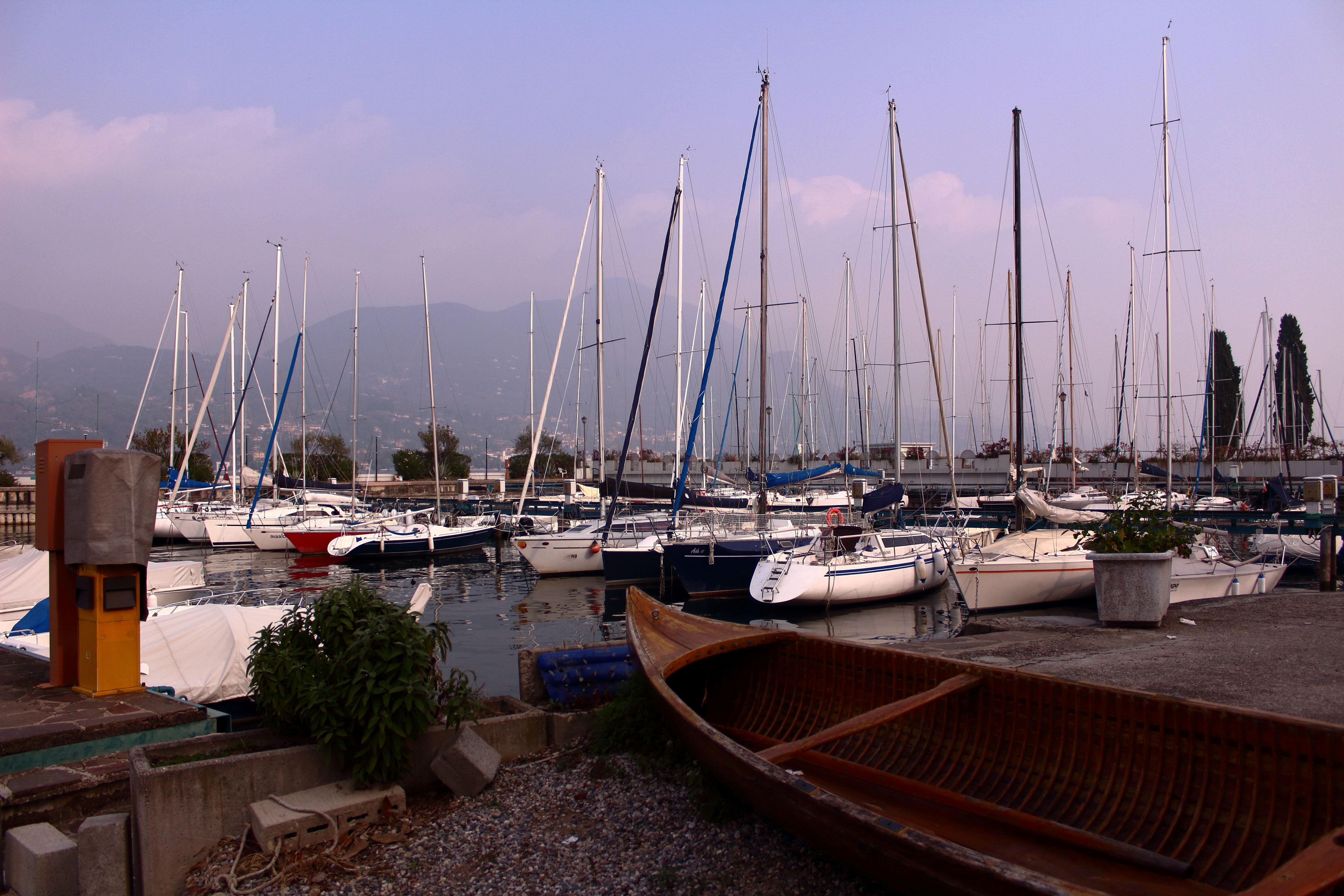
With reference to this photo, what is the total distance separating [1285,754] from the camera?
4.26m

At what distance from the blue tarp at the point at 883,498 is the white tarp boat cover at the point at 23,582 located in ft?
58.2

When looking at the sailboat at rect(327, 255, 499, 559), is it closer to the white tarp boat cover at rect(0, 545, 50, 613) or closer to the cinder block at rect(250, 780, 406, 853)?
the white tarp boat cover at rect(0, 545, 50, 613)

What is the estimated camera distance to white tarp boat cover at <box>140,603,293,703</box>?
375 inches

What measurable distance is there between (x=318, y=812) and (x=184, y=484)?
154ft

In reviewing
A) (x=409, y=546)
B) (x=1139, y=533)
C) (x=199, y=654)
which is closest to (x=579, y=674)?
(x=199, y=654)

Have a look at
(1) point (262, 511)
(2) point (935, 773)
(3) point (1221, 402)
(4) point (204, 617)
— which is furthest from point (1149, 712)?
(3) point (1221, 402)

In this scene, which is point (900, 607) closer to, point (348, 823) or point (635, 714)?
point (635, 714)

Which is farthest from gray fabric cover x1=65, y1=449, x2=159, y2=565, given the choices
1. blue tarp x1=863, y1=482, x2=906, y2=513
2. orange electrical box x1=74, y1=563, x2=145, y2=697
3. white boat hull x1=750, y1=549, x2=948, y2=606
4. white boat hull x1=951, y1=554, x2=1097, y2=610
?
blue tarp x1=863, y1=482, x2=906, y2=513

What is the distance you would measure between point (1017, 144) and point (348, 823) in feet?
83.3

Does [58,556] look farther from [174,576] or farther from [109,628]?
[174,576]

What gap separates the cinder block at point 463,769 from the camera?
19.7ft

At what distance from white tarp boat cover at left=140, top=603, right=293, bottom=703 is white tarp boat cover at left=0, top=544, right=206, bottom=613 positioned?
3.23 meters

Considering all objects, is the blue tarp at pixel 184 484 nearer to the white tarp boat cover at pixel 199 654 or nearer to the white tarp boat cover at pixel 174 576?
the white tarp boat cover at pixel 174 576

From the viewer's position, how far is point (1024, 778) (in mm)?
5203
